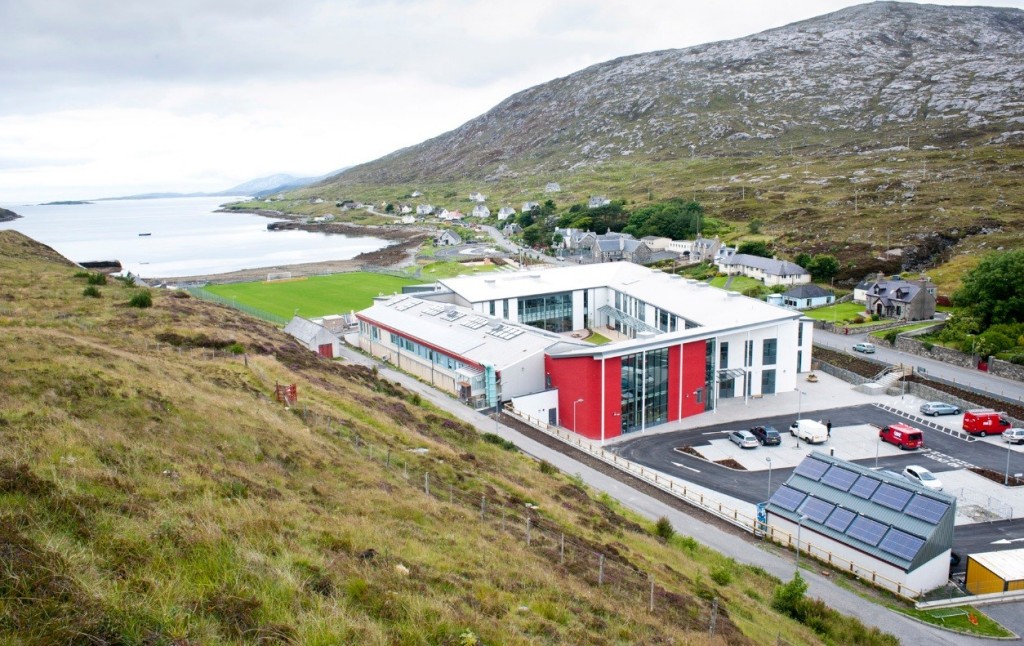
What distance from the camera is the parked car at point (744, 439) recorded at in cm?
3231

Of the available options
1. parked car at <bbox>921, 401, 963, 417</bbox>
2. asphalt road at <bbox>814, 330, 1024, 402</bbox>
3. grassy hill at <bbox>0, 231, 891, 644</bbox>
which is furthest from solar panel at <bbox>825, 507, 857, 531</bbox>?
asphalt road at <bbox>814, 330, 1024, 402</bbox>

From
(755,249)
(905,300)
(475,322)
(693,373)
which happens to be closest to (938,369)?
(905,300)

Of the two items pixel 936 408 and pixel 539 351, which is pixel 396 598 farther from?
pixel 936 408

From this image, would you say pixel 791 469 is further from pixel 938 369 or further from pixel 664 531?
pixel 938 369

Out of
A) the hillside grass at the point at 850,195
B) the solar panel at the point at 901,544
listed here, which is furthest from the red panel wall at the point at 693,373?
the hillside grass at the point at 850,195

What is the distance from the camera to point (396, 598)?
29.6 feet

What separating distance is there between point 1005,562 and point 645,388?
16.9 meters

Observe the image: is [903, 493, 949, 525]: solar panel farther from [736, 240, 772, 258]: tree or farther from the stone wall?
[736, 240, 772, 258]: tree

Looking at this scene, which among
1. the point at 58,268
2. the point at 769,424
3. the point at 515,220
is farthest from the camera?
the point at 515,220

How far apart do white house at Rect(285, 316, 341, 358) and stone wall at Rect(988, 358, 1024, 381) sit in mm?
42561

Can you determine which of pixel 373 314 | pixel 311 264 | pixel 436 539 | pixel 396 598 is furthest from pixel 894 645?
pixel 311 264

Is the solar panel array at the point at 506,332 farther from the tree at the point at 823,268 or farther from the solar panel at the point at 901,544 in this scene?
the tree at the point at 823,268

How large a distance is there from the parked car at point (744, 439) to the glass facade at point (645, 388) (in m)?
4.16

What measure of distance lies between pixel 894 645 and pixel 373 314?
4038 centimetres
